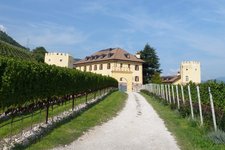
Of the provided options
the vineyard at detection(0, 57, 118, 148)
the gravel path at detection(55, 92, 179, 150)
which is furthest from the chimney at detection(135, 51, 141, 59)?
the gravel path at detection(55, 92, 179, 150)

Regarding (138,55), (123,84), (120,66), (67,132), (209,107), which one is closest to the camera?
(67,132)

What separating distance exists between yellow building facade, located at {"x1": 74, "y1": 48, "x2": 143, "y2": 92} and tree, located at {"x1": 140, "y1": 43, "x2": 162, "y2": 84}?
80.3 inches

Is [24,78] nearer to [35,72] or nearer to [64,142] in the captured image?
[35,72]

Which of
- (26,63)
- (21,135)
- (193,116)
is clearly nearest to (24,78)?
(26,63)

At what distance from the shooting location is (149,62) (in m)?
95.2

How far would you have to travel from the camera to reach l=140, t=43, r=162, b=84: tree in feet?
309

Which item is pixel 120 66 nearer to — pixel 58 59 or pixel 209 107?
pixel 58 59

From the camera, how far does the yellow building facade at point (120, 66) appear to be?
282 ft

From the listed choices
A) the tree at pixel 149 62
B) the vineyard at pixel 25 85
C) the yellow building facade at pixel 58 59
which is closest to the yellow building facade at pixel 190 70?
the tree at pixel 149 62

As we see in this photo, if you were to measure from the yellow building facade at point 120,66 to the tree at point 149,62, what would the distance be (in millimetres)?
2040

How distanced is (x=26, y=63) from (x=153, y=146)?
4912mm

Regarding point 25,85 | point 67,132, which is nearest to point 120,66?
point 67,132

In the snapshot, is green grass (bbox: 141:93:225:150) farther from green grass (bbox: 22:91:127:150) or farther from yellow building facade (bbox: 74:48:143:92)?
yellow building facade (bbox: 74:48:143:92)

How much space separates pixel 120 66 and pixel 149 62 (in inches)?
327
